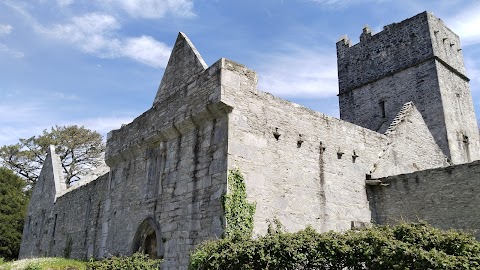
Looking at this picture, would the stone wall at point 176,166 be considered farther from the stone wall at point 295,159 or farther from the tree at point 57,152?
the tree at point 57,152

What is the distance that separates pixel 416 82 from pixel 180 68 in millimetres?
12116

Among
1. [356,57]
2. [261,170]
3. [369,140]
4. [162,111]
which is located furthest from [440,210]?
[356,57]

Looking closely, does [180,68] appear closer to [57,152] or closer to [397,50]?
[397,50]

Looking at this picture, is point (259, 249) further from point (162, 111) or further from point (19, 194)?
point (19, 194)

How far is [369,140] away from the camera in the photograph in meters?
13.7

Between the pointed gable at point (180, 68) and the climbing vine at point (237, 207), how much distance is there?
3331 mm

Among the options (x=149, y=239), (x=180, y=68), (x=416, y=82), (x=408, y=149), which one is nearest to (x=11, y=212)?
(x=149, y=239)

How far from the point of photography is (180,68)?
1240 centimetres

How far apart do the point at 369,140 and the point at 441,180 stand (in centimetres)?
271

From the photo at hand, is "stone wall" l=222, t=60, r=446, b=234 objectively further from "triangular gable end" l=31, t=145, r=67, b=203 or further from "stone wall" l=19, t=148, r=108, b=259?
"triangular gable end" l=31, t=145, r=67, b=203

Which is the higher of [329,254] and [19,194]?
[19,194]

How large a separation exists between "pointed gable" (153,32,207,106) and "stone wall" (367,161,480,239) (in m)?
6.45

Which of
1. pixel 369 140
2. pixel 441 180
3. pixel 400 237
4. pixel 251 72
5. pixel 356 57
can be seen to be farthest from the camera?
pixel 356 57

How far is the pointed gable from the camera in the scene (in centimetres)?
1161
